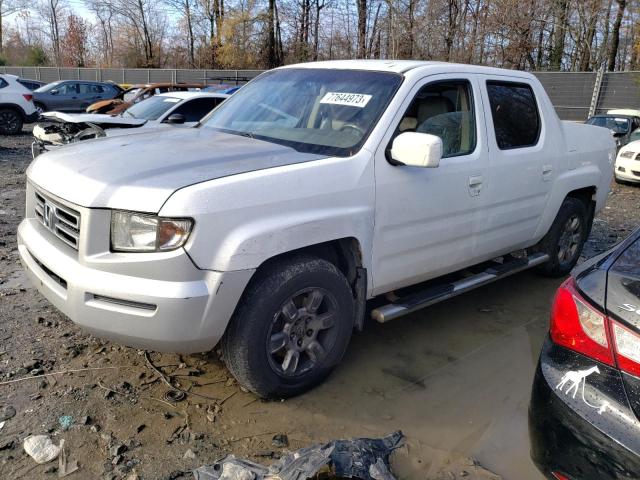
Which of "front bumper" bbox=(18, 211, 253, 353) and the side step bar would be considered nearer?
"front bumper" bbox=(18, 211, 253, 353)

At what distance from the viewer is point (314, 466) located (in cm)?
236

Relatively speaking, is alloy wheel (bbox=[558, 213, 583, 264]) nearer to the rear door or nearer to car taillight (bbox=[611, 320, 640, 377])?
the rear door

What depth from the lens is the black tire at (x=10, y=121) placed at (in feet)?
52.0

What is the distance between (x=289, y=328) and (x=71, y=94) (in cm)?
2144

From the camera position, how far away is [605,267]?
7.47 ft

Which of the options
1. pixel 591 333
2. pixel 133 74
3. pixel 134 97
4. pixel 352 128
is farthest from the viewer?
pixel 133 74

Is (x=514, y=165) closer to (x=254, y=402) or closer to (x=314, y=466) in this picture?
(x=254, y=402)

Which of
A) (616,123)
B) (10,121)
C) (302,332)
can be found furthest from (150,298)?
(10,121)

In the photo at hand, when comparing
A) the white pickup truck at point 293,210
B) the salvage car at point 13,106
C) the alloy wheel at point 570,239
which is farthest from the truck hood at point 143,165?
the salvage car at point 13,106

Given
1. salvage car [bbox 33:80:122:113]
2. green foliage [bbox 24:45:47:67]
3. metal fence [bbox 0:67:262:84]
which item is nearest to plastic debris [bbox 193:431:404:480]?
salvage car [bbox 33:80:122:113]

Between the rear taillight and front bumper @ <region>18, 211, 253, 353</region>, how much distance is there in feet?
4.67

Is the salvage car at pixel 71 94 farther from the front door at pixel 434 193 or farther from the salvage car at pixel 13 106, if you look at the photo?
the front door at pixel 434 193

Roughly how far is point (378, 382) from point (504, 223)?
168 centimetres

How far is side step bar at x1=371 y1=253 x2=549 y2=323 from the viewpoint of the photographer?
351 centimetres
